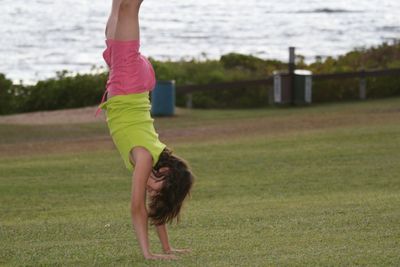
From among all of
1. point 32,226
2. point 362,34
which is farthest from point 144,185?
point 362,34

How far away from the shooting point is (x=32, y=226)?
1249 cm

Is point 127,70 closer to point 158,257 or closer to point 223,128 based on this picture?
point 158,257

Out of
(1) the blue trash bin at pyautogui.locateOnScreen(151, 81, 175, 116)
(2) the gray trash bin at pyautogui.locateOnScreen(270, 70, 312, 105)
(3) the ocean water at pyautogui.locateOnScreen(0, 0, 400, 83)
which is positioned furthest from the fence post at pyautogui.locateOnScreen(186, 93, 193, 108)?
(3) the ocean water at pyautogui.locateOnScreen(0, 0, 400, 83)

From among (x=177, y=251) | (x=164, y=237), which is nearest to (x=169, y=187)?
(x=164, y=237)

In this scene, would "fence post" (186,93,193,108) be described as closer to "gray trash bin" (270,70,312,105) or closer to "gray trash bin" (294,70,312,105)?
"gray trash bin" (270,70,312,105)

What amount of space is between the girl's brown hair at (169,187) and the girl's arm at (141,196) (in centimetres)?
9

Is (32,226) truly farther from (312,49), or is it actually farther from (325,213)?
(312,49)

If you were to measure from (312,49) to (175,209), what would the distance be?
54297 millimetres

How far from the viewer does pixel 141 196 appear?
8914 millimetres

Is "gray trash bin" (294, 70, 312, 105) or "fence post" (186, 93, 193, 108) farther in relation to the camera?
"fence post" (186, 93, 193, 108)

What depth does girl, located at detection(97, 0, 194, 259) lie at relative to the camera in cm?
887

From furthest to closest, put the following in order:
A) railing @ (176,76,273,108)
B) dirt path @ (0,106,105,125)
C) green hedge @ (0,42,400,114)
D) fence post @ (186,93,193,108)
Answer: green hedge @ (0,42,400,114), fence post @ (186,93,193,108), railing @ (176,76,273,108), dirt path @ (0,106,105,125)

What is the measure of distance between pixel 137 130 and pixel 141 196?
1.57ft

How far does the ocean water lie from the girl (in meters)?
32.4
